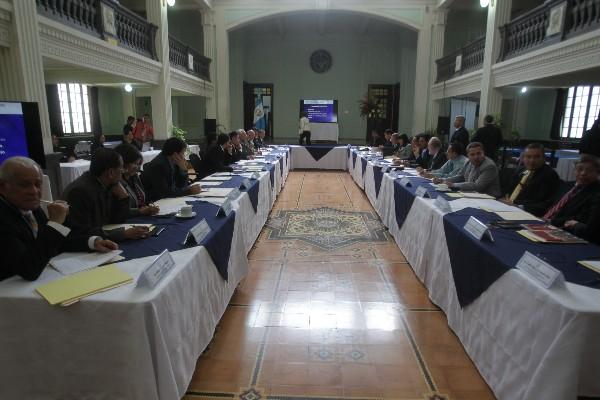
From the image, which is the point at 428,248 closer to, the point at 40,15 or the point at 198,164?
the point at 198,164

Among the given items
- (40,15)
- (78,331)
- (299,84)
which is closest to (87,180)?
(78,331)

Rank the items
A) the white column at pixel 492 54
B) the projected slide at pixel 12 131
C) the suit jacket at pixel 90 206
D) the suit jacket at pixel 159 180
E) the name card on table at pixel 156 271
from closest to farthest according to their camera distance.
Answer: the name card on table at pixel 156 271, the suit jacket at pixel 90 206, the suit jacket at pixel 159 180, the projected slide at pixel 12 131, the white column at pixel 492 54

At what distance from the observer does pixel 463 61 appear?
9.70m

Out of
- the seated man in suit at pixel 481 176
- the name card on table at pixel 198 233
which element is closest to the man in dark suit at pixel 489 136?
the seated man in suit at pixel 481 176

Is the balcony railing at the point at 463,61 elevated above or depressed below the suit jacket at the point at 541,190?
above

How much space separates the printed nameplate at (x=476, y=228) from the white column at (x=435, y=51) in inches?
413

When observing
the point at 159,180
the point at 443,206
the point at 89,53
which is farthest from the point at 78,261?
the point at 89,53

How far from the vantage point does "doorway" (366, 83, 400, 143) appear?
49.0ft

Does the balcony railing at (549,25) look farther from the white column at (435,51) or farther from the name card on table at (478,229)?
the name card on table at (478,229)

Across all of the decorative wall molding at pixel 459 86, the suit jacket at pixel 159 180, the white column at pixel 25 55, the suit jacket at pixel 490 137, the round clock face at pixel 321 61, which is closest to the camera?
the suit jacket at pixel 159 180

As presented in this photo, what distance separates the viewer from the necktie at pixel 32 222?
1.63 metres

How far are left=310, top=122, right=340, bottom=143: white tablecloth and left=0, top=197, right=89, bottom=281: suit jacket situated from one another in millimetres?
12470

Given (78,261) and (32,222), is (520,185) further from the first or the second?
(32,222)

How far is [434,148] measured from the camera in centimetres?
531
